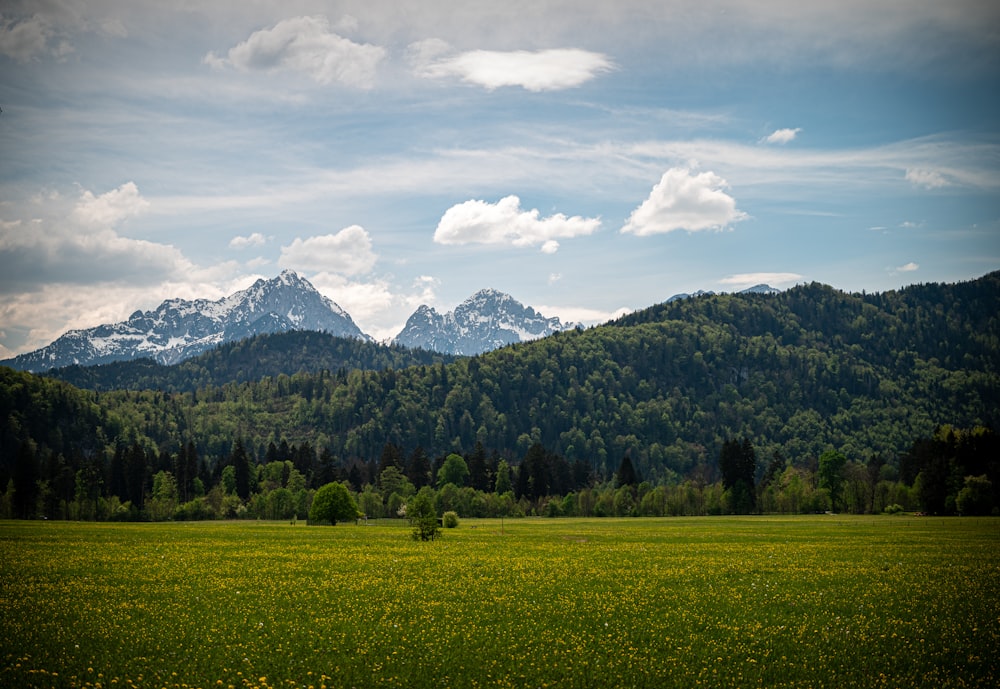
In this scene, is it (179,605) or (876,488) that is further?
(876,488)

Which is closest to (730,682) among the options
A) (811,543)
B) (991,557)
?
(991,557)

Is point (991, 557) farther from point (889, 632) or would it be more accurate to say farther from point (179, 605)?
point (179, 605)

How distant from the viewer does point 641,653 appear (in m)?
27.8

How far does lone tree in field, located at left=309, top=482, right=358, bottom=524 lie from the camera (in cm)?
10512

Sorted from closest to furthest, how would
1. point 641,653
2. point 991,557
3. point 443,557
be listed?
point 641,653 < point 991,557 < point 443,557

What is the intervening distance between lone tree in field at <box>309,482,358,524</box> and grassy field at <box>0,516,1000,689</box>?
49487mm

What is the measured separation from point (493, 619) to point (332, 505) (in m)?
76.8

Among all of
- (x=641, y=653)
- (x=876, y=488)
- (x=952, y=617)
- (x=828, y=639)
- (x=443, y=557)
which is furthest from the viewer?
(x=876, y=488)

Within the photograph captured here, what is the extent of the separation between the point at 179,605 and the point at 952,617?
34.0 metres

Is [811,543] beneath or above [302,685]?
beneath

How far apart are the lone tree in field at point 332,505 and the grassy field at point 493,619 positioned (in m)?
49.5

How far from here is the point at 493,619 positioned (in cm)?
3272

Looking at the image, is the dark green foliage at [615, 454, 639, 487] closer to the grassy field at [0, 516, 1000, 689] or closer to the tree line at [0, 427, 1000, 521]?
the tree line at [0, 427, 1000, 521]

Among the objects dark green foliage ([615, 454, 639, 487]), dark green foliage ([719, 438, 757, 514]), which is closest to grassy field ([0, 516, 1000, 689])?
dark green foliage ([719, 438, 757, 514])
